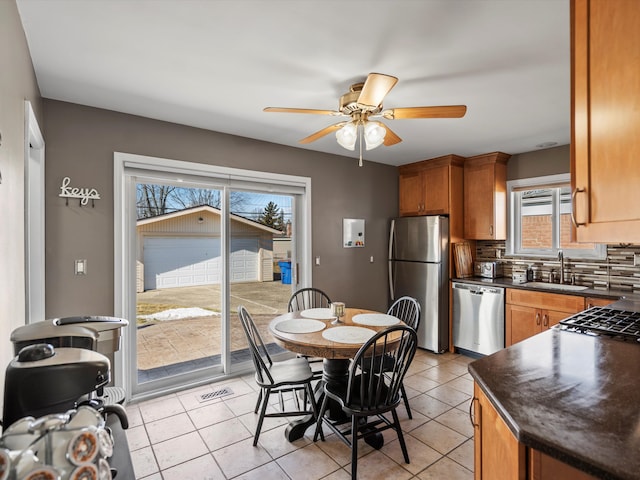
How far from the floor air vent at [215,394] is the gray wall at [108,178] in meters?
1.09

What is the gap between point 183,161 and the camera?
3.13 metres

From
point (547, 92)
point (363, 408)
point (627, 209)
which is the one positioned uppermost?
point (547, 92)

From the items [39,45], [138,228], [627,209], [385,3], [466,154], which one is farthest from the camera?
[466,154]

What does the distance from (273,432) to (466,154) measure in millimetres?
3664

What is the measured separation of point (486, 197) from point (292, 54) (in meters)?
3.20

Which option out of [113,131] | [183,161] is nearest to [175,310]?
Answer: [183,161]

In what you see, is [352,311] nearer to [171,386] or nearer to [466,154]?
[171,386]

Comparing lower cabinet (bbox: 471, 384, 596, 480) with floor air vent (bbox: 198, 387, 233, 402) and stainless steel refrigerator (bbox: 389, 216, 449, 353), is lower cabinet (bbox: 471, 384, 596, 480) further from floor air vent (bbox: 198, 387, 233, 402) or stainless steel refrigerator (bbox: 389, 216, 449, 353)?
stainless steel refrigerator (bbox: 389, 216, 449, 353)

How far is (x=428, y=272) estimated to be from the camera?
429 cm

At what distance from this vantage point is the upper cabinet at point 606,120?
1.06 metres

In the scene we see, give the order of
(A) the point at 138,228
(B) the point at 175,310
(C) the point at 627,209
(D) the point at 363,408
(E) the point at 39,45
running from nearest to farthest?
(C) the point at 627,209 → (E) the point at 39,45 → (D) the point at 363,408 → (A) the point at 138,228 → (B) the point at 175,310

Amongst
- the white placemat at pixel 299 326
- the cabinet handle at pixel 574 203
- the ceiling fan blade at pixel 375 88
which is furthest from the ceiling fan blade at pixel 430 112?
the white placemat at pixel 299 326

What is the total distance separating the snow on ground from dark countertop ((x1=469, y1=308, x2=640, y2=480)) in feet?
8.96

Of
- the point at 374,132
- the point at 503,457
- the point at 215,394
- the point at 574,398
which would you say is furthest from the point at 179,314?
the point at 574,398
